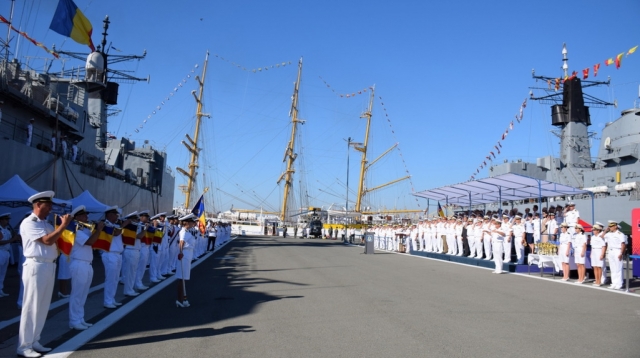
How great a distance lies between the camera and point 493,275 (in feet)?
45.3

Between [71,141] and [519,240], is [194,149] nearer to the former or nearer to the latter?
[71,141]

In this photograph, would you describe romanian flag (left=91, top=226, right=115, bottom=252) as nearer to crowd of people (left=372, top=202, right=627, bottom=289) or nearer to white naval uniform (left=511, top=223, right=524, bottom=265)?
crowd of people (left=372, top=202, right=627, bottom=289)

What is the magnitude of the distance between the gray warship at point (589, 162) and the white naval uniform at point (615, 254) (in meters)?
10.9

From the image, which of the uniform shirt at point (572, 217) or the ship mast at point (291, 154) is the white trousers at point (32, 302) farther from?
the ship mast at point (291, 154)

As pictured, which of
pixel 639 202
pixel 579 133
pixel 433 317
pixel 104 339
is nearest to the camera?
pixel 104 339

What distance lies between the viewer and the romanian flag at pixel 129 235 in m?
9.05

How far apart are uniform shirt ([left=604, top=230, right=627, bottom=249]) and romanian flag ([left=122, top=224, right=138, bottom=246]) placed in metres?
10.9

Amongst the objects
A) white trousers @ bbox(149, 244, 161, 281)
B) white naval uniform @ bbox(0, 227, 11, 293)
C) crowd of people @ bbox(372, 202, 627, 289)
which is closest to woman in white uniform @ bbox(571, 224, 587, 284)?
crowd of people @ bbox(372, 202, 627, 289)

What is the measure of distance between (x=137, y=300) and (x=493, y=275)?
9.96m

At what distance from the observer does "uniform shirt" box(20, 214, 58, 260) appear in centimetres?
494

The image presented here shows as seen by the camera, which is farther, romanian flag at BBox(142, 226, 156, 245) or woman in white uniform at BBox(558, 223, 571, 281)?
woman in white uniform at BBox(558, 223, 571, 281)

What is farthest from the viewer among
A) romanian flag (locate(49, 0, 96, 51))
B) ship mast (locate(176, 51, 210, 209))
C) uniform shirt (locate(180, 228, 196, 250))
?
ship mast (locate(176, 51, 210, 209))

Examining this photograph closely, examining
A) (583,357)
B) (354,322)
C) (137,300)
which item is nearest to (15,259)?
(137,300)

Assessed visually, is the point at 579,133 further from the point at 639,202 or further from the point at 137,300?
the point at 137,300
